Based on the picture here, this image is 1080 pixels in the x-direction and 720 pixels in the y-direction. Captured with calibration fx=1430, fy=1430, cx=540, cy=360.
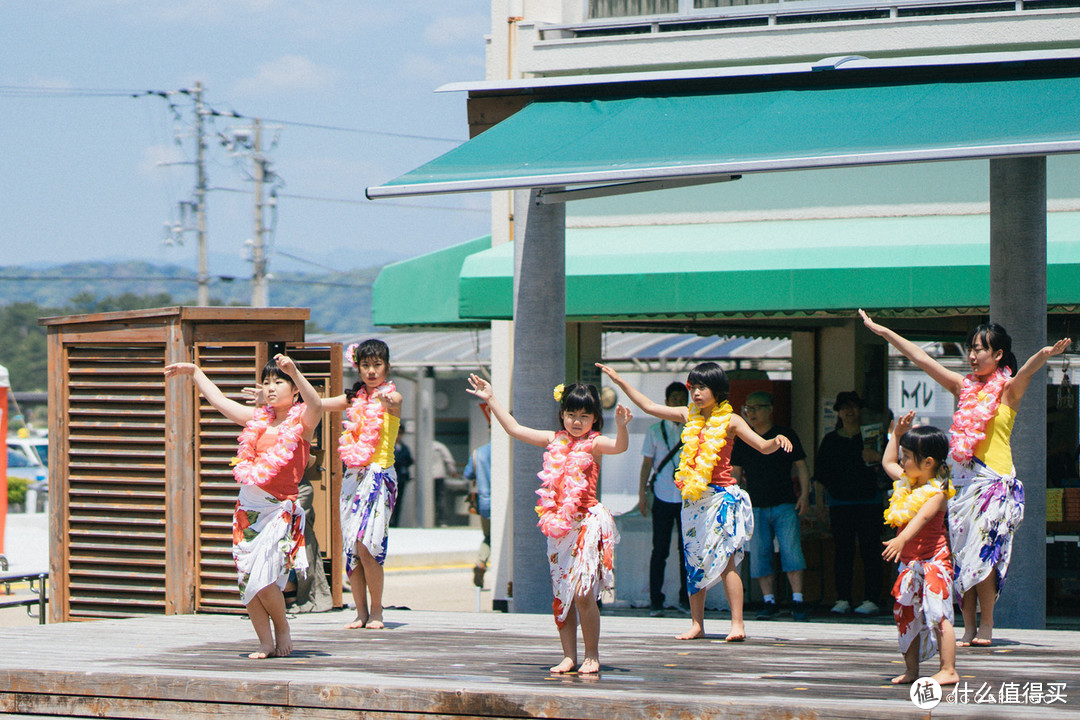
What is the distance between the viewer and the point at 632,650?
8.33 metres

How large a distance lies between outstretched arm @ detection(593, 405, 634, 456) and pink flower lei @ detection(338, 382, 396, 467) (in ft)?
7.70

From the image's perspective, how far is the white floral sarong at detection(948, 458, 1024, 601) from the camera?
26.2 ft

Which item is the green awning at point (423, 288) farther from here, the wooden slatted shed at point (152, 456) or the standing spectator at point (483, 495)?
the wooden slatted shed at point (152, 456)

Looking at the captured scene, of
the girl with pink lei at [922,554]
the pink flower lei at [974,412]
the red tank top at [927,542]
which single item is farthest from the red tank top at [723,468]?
the red tank top at [927,542]

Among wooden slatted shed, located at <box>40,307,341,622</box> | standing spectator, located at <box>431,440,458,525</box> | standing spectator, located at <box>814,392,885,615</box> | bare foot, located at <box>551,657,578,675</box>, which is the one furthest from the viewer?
standing spectator, located at <box>431,440,458,525</box>

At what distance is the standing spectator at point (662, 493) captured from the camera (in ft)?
38.6

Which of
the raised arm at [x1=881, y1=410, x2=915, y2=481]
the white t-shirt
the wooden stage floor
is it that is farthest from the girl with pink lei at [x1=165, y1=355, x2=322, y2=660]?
the white t-shirt

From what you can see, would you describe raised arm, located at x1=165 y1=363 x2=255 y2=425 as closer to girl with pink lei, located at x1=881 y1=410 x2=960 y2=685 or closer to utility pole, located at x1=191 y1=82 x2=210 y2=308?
girl with pink lei, located at x1=881 y1=410 x2=960 y2=685

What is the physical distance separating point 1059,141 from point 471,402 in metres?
25.1

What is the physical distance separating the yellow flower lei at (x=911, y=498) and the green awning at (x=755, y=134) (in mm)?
1958

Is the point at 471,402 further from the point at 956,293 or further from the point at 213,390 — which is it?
the point at 213,390

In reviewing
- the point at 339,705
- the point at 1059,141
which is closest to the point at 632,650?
the point at 339,705

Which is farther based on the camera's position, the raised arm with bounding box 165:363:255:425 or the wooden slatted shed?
the wooden slatted shed

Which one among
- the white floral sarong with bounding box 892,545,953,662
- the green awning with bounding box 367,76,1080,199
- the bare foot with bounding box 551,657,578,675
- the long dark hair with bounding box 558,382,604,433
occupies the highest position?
the green awning with bounding box 367,76,1080,199
